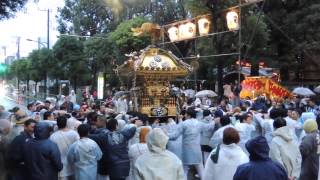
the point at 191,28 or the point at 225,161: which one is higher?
the point at 191,28

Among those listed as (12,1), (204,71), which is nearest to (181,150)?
(12,1)

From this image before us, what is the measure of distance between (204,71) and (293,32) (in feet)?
27.3

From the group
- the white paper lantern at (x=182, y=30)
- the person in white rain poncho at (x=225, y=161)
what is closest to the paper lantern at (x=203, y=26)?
the white paper lantern at (x=182, y=30)

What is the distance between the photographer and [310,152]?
8.59m

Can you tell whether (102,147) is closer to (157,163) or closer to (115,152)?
(115,152)

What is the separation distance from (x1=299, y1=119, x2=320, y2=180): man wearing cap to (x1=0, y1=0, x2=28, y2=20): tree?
7.19 m

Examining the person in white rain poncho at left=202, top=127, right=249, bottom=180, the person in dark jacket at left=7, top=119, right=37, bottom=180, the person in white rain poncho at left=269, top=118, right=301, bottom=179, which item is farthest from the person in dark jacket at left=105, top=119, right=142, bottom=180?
the person in white rain poncho at left=269, top=118, right=301, bottom=179

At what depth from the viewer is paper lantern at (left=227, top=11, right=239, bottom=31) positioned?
917 inches

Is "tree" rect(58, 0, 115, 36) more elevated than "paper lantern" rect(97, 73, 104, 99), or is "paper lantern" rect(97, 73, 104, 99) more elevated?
"tree" rect(58, 0, 115, 36)

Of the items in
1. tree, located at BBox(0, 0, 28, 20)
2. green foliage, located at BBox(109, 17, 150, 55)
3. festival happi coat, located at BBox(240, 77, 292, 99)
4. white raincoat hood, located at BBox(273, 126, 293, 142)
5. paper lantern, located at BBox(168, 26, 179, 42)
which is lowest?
white raincoat hood, located at BBox(273, 126, 293, 142)

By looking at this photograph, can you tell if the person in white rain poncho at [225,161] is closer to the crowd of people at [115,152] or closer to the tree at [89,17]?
the crowd of people at [115,152]

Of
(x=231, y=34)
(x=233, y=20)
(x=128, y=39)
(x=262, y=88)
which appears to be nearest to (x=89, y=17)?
(x=128, y=39)

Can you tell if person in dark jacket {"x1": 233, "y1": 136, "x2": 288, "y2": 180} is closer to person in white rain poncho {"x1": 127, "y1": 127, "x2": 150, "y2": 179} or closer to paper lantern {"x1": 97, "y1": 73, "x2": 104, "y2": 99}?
person in white rain poncho {"x1": 127, "y1": 127, "x2": 150, "y2": 179}

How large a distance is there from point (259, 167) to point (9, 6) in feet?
27.6
